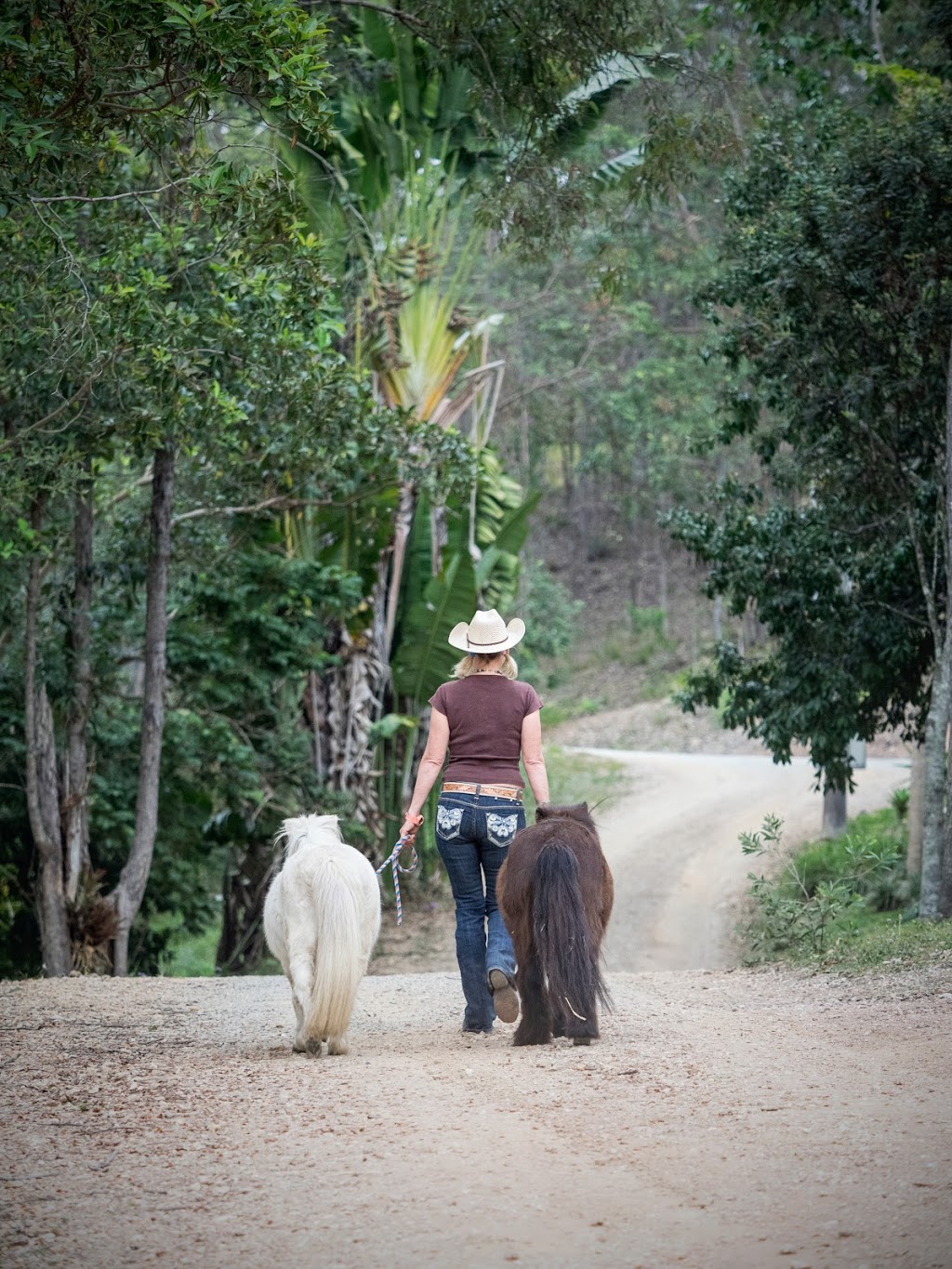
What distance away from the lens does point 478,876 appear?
6.92m

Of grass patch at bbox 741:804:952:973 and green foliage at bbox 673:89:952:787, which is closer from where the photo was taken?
grass patch at bbox 741:804:952:973

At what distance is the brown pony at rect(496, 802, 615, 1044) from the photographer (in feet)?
20.3

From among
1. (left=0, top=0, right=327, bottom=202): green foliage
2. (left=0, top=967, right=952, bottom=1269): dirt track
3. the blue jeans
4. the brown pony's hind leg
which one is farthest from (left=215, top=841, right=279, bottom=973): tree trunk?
(left=0, top=0, right=327, bottom=202): green foliage

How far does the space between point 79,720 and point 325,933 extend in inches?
279

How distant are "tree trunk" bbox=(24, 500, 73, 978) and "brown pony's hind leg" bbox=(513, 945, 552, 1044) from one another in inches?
271

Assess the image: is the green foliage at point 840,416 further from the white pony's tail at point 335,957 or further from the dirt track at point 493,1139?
the white pony's tail at point 335,957

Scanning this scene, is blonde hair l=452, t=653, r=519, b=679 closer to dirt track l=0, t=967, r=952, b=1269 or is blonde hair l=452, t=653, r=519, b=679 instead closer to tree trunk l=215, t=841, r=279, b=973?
dirt track l=0, t=967, r=952, b=1269

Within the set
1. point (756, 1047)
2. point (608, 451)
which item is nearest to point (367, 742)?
point (756, 1047)

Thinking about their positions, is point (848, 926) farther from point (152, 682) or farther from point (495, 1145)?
point (495, 1145)

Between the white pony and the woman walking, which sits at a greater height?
the woman walking

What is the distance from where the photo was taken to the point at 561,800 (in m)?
24.0

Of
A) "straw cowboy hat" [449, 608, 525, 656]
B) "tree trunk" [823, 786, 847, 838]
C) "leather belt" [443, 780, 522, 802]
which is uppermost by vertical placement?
"straw cowboy hat" [449, 608, 525, 656]

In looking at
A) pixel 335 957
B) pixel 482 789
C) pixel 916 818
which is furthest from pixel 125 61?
pixel 916 818

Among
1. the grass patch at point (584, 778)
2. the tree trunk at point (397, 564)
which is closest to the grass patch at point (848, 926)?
the tree trunk at point (397, 564)
